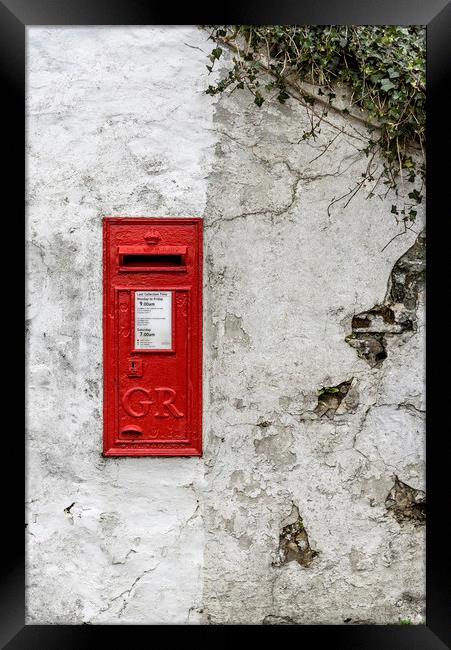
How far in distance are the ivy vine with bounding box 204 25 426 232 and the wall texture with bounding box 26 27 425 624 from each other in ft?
0.24

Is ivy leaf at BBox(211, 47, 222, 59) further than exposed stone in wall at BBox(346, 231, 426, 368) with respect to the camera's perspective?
No

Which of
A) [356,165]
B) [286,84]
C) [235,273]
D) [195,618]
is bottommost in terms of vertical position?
[195,618]

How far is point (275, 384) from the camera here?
8.82ft

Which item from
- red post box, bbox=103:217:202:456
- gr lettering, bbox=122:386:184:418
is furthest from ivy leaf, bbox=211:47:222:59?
gr lettering, bbox=122:386:184:418

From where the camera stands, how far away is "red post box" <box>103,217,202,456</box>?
8.56 ft

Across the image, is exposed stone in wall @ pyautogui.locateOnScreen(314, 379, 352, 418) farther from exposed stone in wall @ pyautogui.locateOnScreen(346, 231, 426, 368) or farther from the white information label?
the white information label

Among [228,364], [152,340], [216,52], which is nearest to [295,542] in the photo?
[228,364]

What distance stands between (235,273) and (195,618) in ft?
5.24

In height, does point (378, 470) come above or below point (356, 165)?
below

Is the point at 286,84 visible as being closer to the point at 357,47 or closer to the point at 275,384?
the point at 357,47

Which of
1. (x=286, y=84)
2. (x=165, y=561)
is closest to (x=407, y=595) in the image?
(x=165, y=561)

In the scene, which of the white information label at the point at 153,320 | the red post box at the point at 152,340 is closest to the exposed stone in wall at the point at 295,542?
the red post box at the point at 152,340

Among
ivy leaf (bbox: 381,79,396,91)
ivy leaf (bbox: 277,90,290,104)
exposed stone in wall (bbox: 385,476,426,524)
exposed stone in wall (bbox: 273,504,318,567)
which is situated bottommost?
exposed stone in wall (bbox: 273,504,318,567)

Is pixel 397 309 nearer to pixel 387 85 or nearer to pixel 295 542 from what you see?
pixel 387 85
